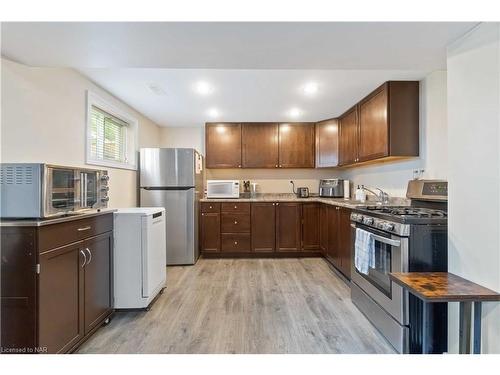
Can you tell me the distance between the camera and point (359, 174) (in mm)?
4082

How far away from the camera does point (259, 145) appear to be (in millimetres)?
4469

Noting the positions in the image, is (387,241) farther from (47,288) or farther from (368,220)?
(47,288)

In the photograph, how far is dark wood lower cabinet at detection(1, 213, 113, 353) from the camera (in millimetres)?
1416

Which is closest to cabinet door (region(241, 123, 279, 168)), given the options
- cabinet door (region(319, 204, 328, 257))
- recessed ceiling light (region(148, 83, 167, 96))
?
cabinet door (region(319, 204, 328, 257))

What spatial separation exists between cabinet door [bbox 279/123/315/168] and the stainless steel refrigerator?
161cm

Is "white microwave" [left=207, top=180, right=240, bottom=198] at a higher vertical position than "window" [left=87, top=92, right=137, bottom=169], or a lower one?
lower

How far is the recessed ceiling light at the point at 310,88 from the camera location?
2.76 meters

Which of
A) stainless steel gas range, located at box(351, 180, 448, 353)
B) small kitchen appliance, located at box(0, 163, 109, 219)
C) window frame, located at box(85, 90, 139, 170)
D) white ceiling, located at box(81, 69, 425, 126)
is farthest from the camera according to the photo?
window frame, located at box(85, 90, 139, 170)

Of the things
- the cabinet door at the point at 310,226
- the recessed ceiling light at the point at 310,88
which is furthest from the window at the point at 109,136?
the cabinet door at the point at 310,226

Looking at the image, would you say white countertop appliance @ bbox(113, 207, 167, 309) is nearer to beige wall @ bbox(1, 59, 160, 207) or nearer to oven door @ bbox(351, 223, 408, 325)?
beige wall @ bbox(1, 59, 160, 207)

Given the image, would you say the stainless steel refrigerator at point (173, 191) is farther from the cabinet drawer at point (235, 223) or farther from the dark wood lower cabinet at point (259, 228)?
the cabinet drawer at point (235, 223)

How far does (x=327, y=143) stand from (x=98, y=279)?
367cm

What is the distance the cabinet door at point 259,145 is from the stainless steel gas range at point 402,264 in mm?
2499
